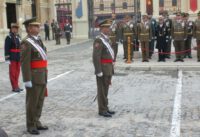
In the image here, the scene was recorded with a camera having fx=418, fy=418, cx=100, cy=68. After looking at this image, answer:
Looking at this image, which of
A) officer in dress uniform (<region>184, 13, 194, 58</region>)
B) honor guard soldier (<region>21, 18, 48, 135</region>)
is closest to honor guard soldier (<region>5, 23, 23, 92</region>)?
honor guard soldier (<region>21, 18, 48, 135</region>)

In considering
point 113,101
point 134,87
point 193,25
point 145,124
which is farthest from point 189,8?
point 145,124

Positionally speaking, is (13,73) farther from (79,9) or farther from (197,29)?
(79,9)

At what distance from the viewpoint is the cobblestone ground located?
7387mm

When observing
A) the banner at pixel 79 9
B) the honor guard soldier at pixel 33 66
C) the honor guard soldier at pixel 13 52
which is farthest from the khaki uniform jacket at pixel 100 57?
the banner at pixel 79 9

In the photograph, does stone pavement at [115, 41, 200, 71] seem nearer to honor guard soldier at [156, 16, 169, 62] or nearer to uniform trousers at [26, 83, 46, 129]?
honor guard soldier at [156, 16, 169, 62]

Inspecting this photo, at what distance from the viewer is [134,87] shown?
1188cm

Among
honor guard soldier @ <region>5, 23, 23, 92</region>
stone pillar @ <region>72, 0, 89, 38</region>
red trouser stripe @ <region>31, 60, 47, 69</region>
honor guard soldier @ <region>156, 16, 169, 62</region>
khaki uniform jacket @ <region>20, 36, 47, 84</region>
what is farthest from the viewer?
stone pillar @ <region>72, 0, 89, 38</region>

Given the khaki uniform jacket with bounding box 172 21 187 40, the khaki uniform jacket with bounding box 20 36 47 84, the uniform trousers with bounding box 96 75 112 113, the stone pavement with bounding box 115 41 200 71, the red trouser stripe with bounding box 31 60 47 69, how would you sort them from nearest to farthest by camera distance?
1. the khaki uniform jacket with bounding box 20 36 47 84
2. the red trouser stripe with bounding box 31 60 47 69
3. the uniform trousers with bounding box 96 75 112 113
4. the stone pavement with bounding box 115 41 200 71
5. the khaki uniform jacket with bounding box 172 21 187 40

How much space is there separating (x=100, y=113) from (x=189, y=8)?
81.6ft

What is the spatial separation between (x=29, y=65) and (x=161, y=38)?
35.2ft

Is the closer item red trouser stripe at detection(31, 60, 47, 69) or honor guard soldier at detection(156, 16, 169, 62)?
red trouser stripe at detection(31, 60, 47, 69)

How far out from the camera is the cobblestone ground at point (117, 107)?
7.39 meters

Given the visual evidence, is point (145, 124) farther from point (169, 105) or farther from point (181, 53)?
point (181, 53)

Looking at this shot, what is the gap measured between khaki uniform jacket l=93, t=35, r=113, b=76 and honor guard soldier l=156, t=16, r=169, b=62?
8.79 metres
